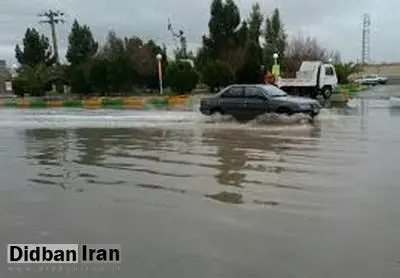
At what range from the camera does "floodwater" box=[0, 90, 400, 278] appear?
602 centimetres

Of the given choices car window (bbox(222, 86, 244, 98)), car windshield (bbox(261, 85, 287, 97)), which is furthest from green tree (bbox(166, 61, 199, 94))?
car windshield (bbox(261, 85, 287, 97))

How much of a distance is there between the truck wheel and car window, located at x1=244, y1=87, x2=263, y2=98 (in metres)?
17.5

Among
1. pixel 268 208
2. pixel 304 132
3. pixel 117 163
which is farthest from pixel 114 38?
pixel 268 208

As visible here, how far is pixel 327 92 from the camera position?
132ft

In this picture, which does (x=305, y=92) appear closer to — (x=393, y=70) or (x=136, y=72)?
(x=136, y=72)

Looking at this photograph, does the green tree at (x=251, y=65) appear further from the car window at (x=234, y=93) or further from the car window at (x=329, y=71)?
the car window at (x=234, y=93)

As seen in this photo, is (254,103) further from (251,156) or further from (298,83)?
(298,83)

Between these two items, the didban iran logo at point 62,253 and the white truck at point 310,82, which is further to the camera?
the white truck at point 310,82

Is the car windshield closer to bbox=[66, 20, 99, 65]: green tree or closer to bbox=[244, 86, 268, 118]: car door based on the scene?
bbox=[244, 86, 268, 118]: car door

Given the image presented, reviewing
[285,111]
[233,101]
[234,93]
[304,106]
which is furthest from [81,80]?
[304,106]

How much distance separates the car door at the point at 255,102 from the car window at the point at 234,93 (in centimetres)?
22

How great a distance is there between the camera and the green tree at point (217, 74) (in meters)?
43.1

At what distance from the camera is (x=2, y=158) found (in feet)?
44.7

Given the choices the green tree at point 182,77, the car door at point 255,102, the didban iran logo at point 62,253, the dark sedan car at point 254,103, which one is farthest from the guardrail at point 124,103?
the didban iran logo at point 62,253
